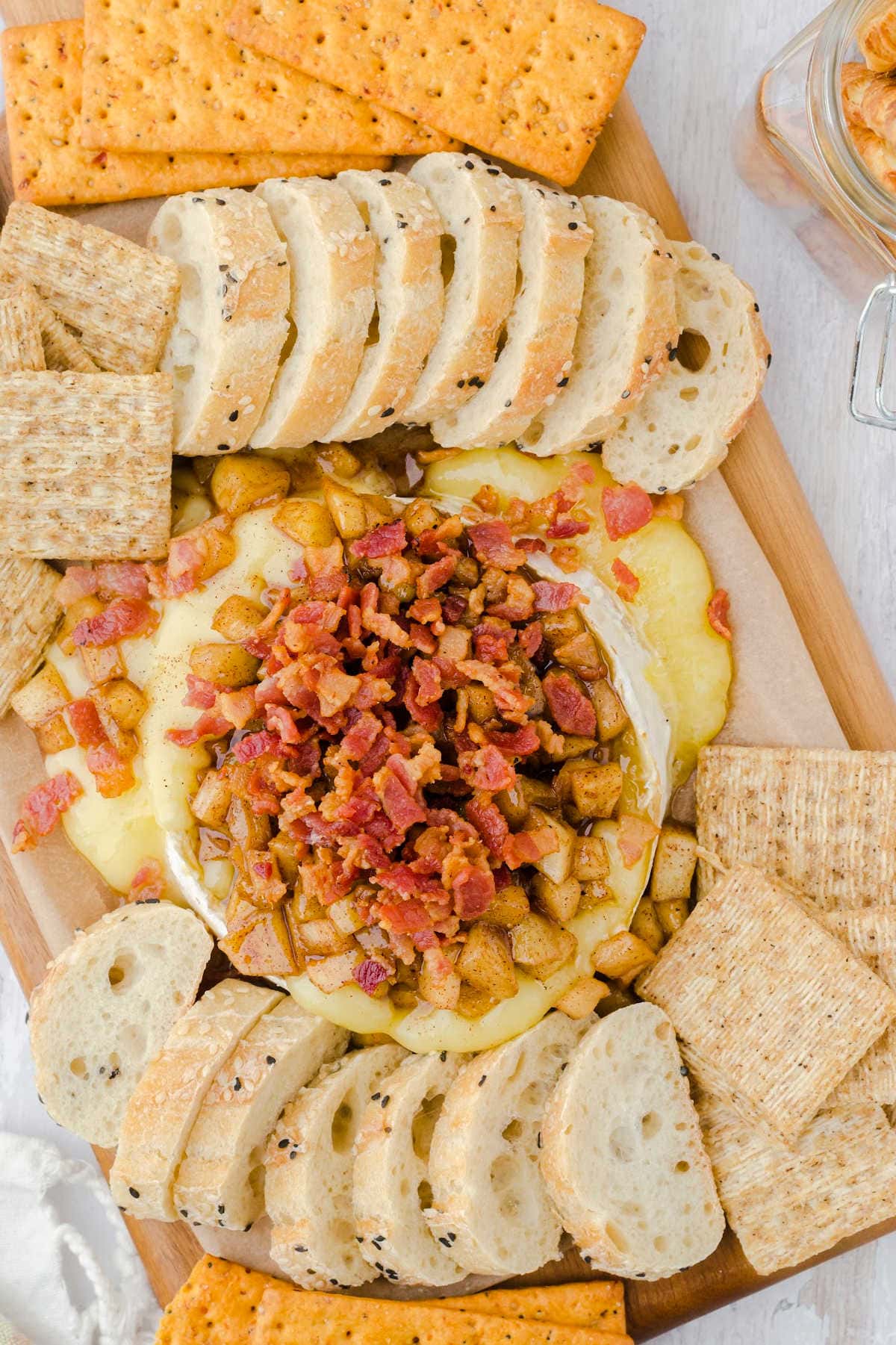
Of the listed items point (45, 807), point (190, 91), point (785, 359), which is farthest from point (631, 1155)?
point (190, 91)

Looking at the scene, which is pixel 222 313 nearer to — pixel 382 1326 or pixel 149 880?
pixel 149 880

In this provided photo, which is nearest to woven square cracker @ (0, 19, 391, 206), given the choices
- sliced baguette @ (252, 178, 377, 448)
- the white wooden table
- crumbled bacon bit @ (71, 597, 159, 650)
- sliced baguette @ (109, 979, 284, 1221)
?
sliced baguette @ (252, 178, 377, 448)

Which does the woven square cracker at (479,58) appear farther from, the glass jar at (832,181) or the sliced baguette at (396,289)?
the glass jar at (832,181)

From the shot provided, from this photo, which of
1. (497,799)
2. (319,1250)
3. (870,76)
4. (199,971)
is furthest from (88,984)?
(870,76)

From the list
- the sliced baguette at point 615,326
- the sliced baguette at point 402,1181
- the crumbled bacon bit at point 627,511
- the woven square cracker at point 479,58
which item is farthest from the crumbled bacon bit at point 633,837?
the woven square cracker at point 479,58

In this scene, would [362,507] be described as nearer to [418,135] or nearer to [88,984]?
[418,135]

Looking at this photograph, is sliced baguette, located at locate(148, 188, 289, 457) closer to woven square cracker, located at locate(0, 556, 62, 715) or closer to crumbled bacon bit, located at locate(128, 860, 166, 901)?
woven square cracker, located at locate(0, 556, 62, 715)
